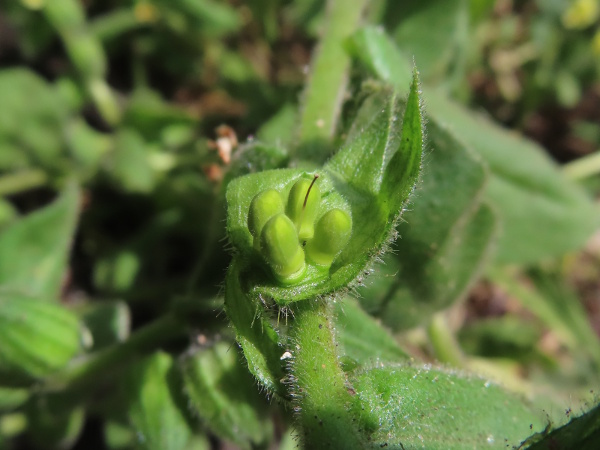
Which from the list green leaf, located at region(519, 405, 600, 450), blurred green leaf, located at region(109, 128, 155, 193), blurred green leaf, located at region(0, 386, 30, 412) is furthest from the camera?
blurred green leaf, located at region(109, 128, 155, 193)

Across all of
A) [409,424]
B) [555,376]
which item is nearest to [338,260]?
[409,424]

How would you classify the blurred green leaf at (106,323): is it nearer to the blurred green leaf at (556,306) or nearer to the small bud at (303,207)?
the small bud at (303,207)

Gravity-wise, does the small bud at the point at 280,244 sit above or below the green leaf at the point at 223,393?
above

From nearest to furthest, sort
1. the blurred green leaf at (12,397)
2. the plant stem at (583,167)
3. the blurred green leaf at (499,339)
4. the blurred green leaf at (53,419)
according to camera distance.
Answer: the blurred green leaf at (12,397)
the blurred green leaf at (53,419)
the blurred green leaf at (499,339)
the plant stem at (583,167)

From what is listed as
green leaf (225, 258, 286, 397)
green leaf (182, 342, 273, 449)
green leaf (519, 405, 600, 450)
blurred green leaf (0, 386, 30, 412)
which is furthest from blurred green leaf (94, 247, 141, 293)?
green leaf (519, 405, 600, 450)

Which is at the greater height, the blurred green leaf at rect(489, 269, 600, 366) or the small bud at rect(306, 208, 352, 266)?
the small bud at rect(306, 208, 352, 266)

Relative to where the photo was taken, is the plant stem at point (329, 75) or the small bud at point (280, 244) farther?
the plant stem at point (329, 75)

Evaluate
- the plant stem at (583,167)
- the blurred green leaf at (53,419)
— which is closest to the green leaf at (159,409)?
the blurred green leaf at (53,419)

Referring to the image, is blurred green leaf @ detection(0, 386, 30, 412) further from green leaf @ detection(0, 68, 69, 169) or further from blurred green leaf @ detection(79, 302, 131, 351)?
green leaf @ detection(0, 68, 69, 169)
